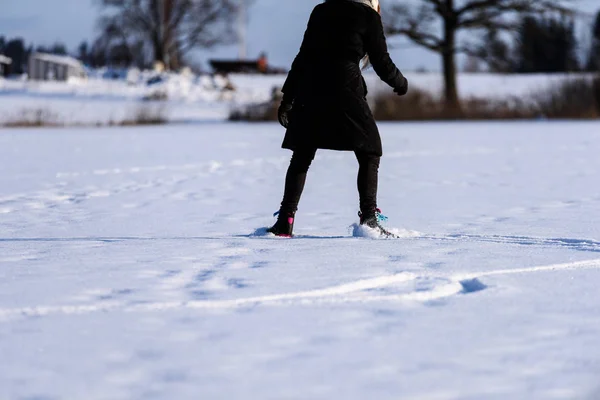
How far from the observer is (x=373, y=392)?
7.45ft

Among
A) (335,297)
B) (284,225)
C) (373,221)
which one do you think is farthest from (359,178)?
(335,297)

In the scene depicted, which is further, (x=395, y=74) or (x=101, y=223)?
(x=101, y=223)

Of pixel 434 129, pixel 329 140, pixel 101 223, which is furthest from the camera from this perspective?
pixel 434 129

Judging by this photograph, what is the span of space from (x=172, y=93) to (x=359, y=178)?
32202 mm

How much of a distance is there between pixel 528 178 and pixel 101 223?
15.2 ft

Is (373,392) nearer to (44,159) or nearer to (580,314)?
(580,314)

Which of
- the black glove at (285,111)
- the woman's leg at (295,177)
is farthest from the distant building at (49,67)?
the woman's leg at (295,177)

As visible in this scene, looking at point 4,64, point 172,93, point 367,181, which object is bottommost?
point 367,181

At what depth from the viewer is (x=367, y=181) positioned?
15.8 feet

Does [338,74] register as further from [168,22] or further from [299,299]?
[168,22]

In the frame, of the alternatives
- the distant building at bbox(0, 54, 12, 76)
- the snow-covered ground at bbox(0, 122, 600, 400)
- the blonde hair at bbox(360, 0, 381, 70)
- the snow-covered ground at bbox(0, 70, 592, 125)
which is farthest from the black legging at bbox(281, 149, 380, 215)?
the distant building at bbox(0, 54, 12, 76)

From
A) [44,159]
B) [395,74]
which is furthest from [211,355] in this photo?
[44,159]

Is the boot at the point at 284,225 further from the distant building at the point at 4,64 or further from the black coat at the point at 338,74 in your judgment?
the distant building at the point at 4,64

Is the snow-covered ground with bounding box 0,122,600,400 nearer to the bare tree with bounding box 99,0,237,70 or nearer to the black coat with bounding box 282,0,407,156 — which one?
the black coat with bounding box 282,0,407,156
